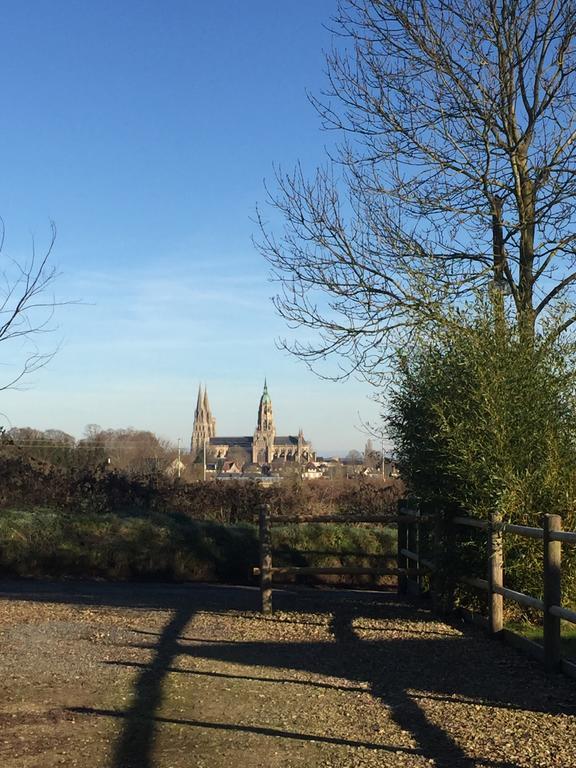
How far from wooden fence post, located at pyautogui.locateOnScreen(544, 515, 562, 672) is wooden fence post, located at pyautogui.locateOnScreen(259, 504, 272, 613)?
443 cm

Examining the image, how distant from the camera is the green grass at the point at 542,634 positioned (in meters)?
8.65

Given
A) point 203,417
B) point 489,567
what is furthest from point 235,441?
point 489,567

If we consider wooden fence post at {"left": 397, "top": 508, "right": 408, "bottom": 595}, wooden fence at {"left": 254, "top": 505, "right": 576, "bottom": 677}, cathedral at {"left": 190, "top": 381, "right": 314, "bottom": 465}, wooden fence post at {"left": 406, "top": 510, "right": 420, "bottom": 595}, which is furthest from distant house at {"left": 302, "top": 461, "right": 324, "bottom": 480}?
cathedral at {"left": 190, "top": 381, "right": 314, "bottom": 465}

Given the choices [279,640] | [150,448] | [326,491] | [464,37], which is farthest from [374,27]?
[150,448]

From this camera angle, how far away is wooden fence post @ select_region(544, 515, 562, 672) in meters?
7.85

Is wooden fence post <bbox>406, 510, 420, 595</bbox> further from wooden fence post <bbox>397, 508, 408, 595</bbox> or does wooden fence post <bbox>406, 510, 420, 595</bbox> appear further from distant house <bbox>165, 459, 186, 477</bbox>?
distant house <bbox>165, 459, 186, 477</bbox>

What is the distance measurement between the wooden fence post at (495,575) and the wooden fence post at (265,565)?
10.2 ft

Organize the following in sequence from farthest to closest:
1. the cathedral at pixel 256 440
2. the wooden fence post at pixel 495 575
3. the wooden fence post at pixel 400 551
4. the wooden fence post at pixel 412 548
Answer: the cathedral at pixel 256 440, the wooden fence post at pixel 400 551, the wooden fence post at pixel 412 548, the wooden fence post at pixel 495 575

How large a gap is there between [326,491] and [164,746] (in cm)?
2057

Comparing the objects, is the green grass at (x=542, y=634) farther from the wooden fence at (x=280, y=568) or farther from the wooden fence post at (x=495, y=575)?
the wooden fence at (x=280, y=568)

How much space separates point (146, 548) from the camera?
1684cm

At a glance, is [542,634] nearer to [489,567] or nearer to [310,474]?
[489,567]

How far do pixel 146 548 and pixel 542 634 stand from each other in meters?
9.11

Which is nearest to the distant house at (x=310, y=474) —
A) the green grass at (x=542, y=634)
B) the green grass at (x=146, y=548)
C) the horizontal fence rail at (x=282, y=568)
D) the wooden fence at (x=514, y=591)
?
the green grass at (x=146, y=548)
